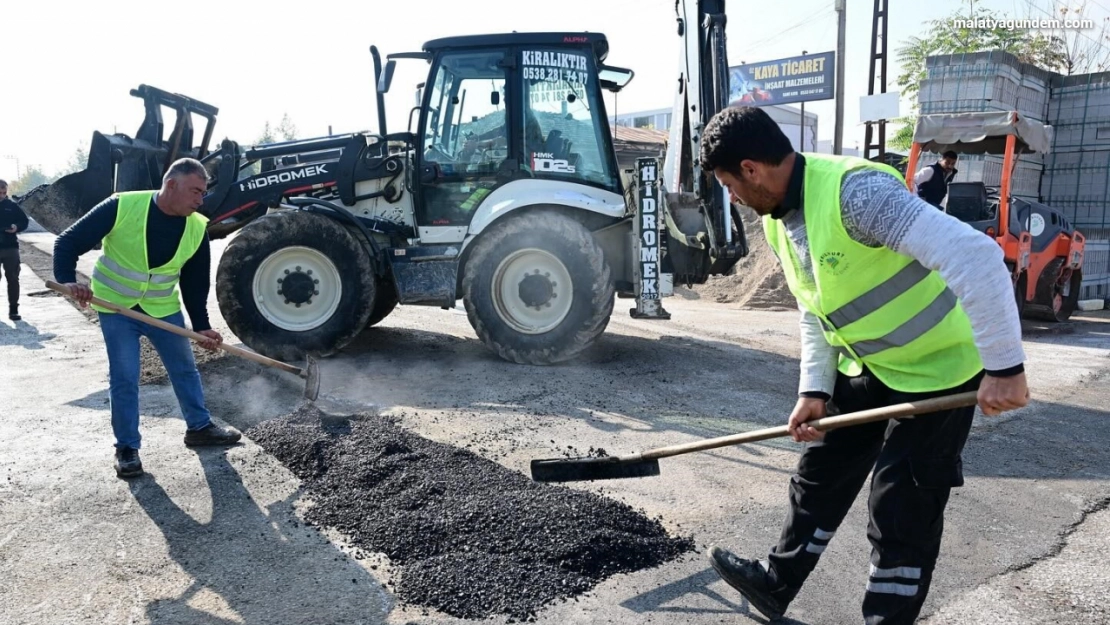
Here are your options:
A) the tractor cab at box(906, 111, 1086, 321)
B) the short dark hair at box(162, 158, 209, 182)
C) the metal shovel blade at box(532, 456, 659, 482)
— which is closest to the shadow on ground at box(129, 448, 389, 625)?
the metal shovel blade at box(532, 456, 659, 482)

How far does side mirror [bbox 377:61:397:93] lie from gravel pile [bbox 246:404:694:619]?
354cm

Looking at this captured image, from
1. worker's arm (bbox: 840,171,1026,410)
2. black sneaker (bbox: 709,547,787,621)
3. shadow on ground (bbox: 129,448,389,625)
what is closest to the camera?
worker's arm (bbox: 840,171,1026,410)

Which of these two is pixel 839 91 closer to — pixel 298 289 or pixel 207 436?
pixel 298 289

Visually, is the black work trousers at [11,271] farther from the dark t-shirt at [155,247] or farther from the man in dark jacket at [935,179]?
the man in dark jacket at [935,179]

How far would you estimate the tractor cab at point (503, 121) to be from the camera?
696 cm

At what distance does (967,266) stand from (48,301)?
1338cm

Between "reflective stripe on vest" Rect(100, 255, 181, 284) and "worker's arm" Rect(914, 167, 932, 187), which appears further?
"worker's arm" Rect(914, 167, 932, 187)

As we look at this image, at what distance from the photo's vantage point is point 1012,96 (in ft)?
41.2

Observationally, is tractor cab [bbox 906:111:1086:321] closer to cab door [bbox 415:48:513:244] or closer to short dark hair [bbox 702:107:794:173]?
cab door [bbox 415:48:513:244]

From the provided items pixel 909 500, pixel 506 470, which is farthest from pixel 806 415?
pixel 506 470

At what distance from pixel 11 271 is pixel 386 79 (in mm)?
6774

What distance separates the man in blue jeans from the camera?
4430mm

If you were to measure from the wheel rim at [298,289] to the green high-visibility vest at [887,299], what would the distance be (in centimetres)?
528

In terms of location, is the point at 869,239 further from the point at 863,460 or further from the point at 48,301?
the point at 48,301
